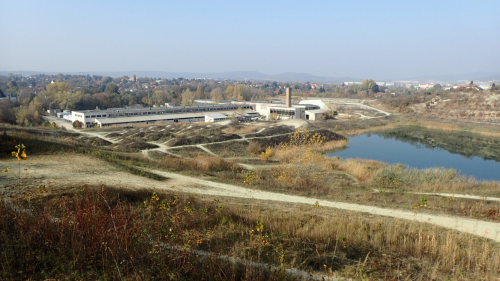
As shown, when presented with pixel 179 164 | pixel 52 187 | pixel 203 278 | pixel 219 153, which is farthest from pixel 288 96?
pixel 203 278

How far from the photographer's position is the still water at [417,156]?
1998cm

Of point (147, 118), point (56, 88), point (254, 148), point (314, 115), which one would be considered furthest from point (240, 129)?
point (56, 88)

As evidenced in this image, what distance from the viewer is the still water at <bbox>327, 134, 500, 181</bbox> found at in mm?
19984

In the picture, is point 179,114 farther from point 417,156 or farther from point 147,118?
point 417,156

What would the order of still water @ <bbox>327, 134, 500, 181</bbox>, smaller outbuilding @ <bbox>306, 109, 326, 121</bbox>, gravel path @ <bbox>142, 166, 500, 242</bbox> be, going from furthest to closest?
smaller outbuilding @ <bbox>306, 109, 326, 121</bbox> < still water @ <bbox>327, 134, 500, 181</bbox> < gravel path @ <bbox>142, 166, 500, 242</bbox>

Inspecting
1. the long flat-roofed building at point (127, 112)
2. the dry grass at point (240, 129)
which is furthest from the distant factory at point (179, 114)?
the dry grass at point (240, 129)

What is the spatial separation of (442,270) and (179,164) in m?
10.2

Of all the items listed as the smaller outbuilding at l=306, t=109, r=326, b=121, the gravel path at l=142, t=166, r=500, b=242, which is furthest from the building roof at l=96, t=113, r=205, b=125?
the gravel path at l=142, t=166, r=500, b=242

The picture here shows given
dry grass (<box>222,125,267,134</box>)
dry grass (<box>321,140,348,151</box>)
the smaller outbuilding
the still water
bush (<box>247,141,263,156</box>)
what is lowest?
the still water

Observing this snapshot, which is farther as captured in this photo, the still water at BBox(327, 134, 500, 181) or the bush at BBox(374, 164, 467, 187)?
the still water at BBox(327, 134, 500, 181)

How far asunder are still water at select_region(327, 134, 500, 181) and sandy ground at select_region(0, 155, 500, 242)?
1363cm

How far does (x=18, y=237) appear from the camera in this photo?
11.8 ft

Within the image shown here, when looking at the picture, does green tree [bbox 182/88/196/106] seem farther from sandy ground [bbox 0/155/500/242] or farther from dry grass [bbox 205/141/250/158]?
sandy ground [bbox 0/155/500/242]

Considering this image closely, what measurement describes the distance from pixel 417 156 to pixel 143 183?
2174 cm
